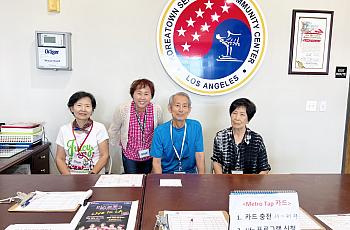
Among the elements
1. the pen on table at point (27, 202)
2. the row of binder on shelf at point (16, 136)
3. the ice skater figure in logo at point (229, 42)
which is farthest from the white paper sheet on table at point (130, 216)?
the ice skater figure in logo at point (229, 42)

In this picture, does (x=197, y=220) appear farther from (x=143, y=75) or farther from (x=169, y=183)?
(x=143, y=75)

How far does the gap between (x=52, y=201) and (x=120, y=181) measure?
0.36 metres

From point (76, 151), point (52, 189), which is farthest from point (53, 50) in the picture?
point (52, 189)

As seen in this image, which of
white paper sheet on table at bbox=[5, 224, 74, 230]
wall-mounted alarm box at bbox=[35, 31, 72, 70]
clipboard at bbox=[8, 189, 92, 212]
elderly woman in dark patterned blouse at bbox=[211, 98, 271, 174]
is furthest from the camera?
wall-mounted alarm box at bbox=[35, 31, 72, 70]

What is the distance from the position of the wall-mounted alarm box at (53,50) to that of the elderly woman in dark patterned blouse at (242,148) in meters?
1.51

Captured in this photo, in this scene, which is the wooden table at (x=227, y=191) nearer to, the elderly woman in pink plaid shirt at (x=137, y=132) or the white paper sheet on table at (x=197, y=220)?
the white paper sheet on table at (x=197, y=220)

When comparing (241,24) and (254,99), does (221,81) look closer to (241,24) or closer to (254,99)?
(254,99)

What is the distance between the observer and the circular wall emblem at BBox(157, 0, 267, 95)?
2619 millimetres

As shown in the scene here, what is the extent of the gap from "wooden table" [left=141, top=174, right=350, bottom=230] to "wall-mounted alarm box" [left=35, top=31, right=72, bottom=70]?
1.48 m

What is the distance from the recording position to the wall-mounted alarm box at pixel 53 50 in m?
2.47

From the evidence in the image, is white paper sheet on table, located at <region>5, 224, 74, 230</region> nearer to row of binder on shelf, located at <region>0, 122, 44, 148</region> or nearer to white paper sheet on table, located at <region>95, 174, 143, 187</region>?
white paper sheet on table, located at <region>95, 174, 143, 187</region>

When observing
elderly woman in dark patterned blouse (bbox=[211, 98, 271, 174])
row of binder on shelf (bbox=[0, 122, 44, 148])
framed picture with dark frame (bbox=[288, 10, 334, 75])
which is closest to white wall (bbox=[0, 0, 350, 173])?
A: framed picture with dark frame (bbox=[288, 10, 334, 75])

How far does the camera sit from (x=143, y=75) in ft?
8.77

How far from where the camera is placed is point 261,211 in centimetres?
85
